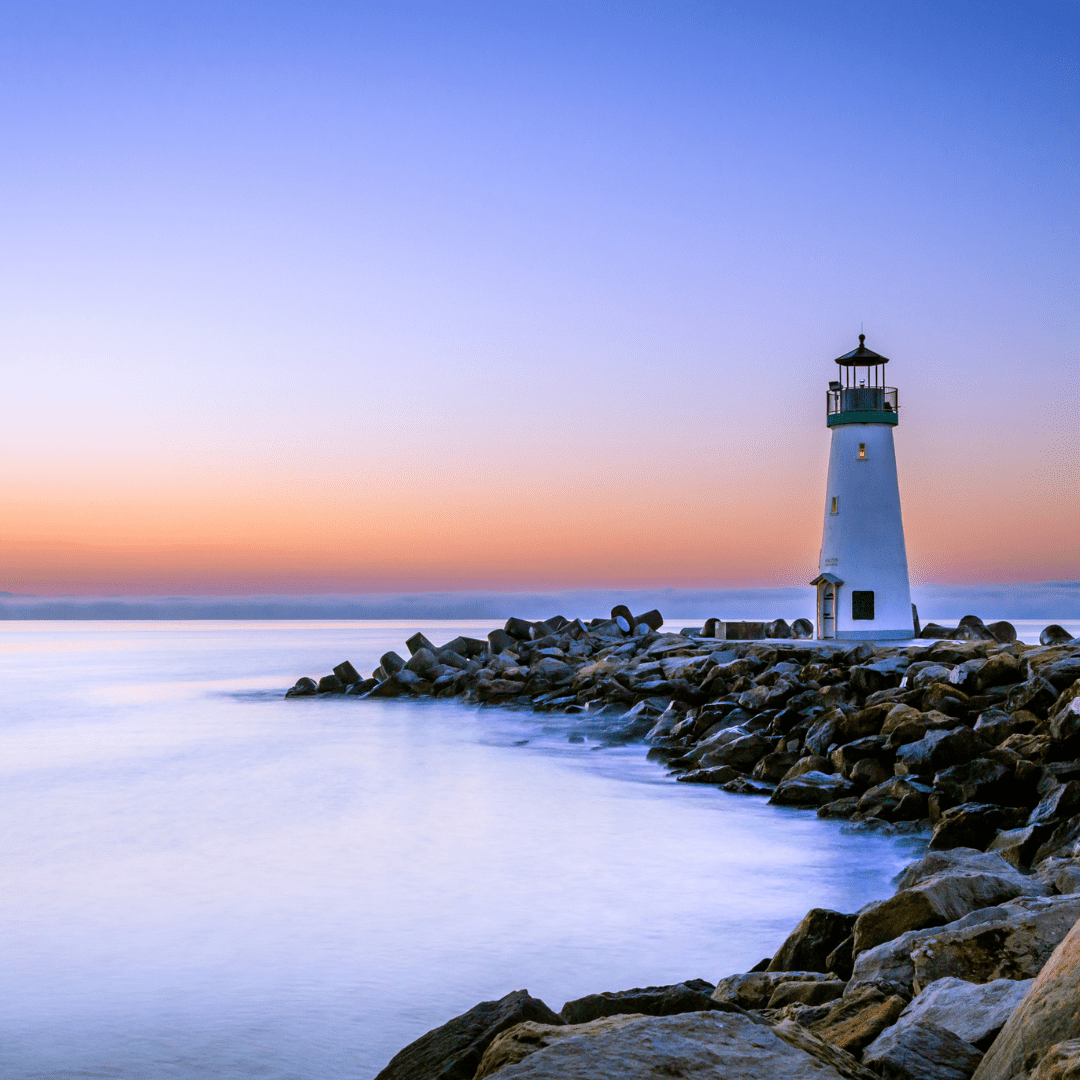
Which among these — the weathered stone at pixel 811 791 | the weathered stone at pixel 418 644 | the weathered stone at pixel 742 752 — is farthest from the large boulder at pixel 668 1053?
the weathered stone at pixel 418 644

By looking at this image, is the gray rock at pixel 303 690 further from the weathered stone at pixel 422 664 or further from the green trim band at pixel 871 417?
the green trim band at pixel 871 417

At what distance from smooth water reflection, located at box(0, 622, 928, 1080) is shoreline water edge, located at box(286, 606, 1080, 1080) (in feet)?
2.63

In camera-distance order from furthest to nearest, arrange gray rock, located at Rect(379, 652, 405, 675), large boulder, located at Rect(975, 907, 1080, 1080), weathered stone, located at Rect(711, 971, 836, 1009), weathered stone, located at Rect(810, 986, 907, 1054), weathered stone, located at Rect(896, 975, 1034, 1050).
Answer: gray rock, located at Rect(379, 652, 405, 675), weathered stone, located at Rect(711, 971, 836, 1009), weathered stone, located at Rect(810, 986, 907, 1054), weathered stone, located at Rect(896, 975, 1034, 1050), large boulder, located at Rect(975, 907, 1080, 1080)

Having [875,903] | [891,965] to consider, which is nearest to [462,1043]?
[891,965]

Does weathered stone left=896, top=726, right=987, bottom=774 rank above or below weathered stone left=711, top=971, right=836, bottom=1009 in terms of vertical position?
above

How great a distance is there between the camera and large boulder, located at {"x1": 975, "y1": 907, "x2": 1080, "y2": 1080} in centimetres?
216

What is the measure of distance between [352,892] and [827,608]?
15693 mm

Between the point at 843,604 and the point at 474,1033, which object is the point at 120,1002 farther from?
the point at 843,604

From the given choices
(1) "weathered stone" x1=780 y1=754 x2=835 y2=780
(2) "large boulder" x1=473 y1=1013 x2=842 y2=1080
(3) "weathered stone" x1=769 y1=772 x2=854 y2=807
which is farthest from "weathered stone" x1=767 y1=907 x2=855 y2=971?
(1) "weathered stone" x1=780 y1=754 x2=835 y2=780

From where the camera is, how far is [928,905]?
163 inches

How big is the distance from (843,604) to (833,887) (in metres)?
14.5

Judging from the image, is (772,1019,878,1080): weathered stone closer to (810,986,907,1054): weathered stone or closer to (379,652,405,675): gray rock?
(810,986,907,1054): weathered stone

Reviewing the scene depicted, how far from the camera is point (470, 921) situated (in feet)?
22.5

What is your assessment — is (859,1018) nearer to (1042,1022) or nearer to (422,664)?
(1042,1022)
